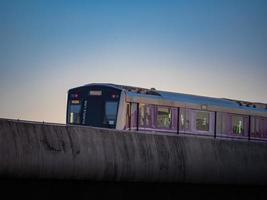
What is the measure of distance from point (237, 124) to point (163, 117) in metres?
5.53

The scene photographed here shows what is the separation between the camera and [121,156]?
7.78 m

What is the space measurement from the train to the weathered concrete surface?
15.7 m

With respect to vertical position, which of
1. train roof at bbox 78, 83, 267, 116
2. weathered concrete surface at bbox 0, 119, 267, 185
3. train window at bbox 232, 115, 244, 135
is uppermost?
train roof at bbox 78, 83, 267, 116

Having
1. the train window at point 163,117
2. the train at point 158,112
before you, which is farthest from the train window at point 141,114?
the train window at point 163,117

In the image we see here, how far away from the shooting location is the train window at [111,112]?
89.2 feet

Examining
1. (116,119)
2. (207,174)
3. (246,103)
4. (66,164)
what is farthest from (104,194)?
(246,103)

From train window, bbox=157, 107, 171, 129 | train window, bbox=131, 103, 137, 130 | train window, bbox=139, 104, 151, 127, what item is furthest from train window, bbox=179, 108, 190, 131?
train window, bbox=131, 103, 137, 130

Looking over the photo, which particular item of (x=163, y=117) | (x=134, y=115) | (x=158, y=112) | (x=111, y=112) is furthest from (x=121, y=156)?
(x=163, y=117)

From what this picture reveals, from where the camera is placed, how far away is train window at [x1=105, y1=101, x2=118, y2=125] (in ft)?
89.2

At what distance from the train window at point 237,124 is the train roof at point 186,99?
49 centimetres

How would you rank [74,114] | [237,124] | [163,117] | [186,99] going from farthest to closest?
[237,124] < [74,114] < [186,99] < [163,117]

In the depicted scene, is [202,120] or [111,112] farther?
[202,120]

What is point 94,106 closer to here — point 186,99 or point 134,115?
point 134,115

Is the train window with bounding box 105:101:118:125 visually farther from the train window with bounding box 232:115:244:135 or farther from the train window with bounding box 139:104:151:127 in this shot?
the train window with bounding box 232:115:244:135
